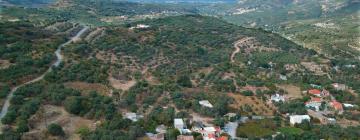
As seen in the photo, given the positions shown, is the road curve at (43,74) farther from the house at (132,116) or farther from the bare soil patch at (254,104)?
the bare soil patch at (254,104)

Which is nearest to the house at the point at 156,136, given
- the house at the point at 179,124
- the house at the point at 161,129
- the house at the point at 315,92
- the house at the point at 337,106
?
the house at the point at 161,129

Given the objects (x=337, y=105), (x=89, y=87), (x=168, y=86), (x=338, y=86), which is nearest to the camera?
(x=89, y=87)

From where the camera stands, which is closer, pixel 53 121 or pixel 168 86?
pixel 53 121

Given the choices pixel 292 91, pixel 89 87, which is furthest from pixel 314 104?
pixel 89 87

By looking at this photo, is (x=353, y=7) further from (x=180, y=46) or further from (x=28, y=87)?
(x=28, y=87)

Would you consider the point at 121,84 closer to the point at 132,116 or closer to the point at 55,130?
the point at 132,116

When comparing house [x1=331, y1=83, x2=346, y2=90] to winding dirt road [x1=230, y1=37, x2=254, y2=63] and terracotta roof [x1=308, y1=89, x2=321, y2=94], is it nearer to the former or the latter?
terracotta roof [x1=308, y1=89, x2=321, y2=94]

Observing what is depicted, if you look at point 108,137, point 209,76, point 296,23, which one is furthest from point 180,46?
point 296,23

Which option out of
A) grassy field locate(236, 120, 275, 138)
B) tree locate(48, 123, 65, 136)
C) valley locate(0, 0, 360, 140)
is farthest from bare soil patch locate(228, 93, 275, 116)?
tree locate(48, 123, 65, 136)
